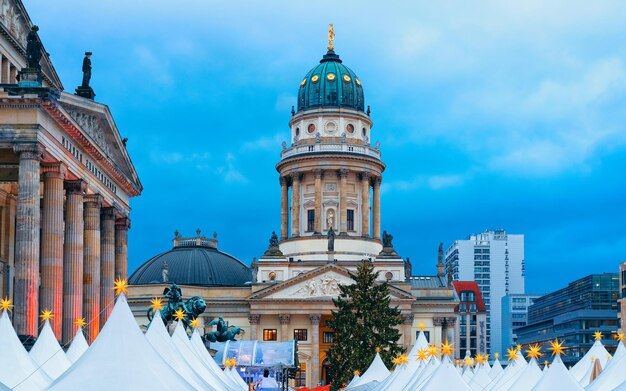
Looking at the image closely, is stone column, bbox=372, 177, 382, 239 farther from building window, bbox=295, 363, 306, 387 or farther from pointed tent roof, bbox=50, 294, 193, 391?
pointed tent roof, bbox=50, 294, 193, 391

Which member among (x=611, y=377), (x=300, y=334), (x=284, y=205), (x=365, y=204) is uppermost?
(x=284, y=205)

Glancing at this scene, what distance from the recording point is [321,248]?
118938 millimetres

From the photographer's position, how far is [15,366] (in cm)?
3192

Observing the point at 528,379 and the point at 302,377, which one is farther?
the point at 302,377

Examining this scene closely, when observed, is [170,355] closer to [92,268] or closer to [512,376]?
[512,376]

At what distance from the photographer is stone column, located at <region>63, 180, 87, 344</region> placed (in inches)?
2041

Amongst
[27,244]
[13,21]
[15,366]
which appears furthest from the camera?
[13,21]

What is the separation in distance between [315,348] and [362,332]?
2799 centimetres

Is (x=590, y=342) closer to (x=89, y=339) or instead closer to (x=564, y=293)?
(x=564, y=293)

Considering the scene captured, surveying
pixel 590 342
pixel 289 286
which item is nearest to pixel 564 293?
pixel 590 342

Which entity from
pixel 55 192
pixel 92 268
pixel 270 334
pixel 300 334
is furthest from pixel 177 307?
pixel 300 334

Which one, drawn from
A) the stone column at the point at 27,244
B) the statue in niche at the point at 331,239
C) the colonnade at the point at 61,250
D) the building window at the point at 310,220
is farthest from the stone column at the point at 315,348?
the stone column at the point at 27,244

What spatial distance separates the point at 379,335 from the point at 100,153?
3480cm

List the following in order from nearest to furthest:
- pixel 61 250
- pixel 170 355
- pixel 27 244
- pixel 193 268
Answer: pixel 170 355, pixel 27 244, pixel 61 250, pixel 193 268
